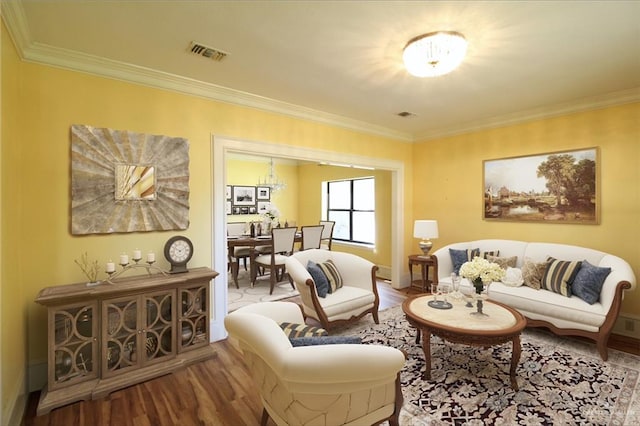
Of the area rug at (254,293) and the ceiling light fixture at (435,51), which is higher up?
the ceiling light fixture at (435,51)

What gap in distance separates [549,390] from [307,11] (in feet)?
11.2

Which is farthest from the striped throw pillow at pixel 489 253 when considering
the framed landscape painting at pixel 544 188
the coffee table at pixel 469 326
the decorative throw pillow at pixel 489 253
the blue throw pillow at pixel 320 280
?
the blue throw pillow at pixel 320 280

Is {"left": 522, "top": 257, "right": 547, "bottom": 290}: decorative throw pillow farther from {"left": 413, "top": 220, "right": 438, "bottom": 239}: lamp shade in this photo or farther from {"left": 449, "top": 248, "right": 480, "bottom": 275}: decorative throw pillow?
{"left": 413, "top": 220, "right": 438, "bottom": 239}: lamp shade

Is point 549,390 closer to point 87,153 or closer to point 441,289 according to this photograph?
point 441,289

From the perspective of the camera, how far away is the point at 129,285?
8.07 feet

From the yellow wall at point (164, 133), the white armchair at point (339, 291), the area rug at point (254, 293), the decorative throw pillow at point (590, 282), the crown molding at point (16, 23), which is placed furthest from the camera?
the area rug at point (254, 293)

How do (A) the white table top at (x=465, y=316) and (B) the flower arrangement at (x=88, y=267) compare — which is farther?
(B) the flower arrangement at (x=88, y=267)

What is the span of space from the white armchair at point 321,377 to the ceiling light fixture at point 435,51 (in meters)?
2.13

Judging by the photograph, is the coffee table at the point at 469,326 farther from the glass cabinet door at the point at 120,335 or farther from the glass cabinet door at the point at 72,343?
the glass cabinet door at the point at 72,343

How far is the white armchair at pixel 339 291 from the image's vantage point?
10.3 ft

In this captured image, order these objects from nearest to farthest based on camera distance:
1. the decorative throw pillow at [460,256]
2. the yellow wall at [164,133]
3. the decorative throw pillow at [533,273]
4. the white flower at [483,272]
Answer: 1. the yellow wall at [164,133]
2. the white flower at [483,272]
3. the decorative throw pillow at [533,273]
4. the decorative throw pillow at [460,256]

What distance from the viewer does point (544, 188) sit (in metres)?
3.96

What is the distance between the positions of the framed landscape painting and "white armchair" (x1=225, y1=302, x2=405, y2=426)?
3618 mm

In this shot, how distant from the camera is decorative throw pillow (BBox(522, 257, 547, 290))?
3.47m
